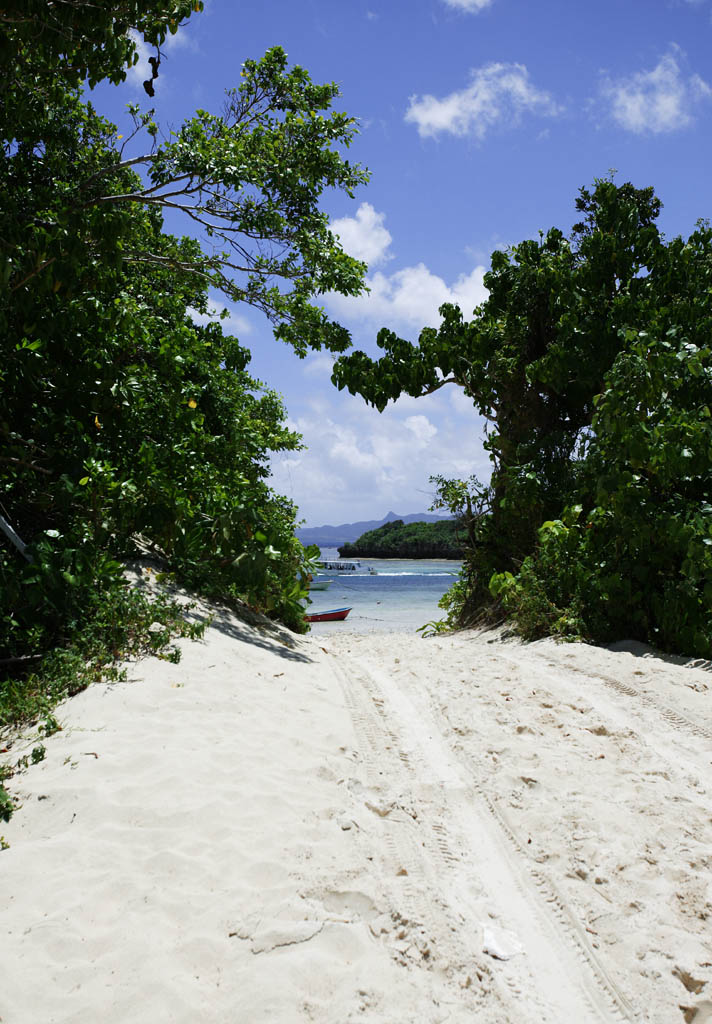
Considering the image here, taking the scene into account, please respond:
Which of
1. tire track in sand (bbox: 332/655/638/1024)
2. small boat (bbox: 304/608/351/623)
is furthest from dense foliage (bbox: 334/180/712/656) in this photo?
small boat (bbox: 304/608/351/623)

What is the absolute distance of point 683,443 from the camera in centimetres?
685

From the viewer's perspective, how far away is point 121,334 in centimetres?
637

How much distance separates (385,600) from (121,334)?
1244 inches

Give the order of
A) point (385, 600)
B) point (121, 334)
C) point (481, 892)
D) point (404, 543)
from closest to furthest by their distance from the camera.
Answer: point (481, 892) < point (121, 334) < point (385, 600) < point (404, 543)

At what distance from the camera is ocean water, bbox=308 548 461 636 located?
21234 millimetres

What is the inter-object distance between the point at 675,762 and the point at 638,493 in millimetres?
3811

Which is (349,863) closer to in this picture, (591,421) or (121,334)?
(121,334)

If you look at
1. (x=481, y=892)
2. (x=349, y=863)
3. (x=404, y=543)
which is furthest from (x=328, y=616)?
(x=404, y=543)

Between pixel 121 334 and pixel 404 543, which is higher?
pixel 121 334

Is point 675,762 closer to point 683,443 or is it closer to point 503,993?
point 503,993

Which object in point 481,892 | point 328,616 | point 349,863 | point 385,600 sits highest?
point 349,863

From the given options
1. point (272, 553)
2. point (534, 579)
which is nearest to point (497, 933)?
point (272, 553)

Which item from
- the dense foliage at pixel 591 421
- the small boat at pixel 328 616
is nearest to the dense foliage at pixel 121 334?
the dense foliage at pixel 591 421

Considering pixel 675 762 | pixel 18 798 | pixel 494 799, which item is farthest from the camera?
pixel 675 762
